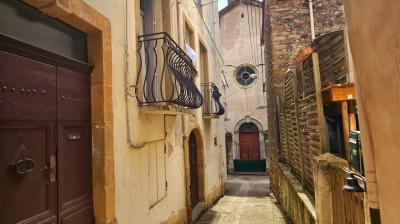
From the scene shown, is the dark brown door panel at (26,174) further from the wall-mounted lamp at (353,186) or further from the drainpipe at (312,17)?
the drainpipe at (312,17)

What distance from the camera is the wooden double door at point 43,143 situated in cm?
227

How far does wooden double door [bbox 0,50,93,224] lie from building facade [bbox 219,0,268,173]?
17.9m

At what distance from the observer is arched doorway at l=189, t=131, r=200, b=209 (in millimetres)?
8430

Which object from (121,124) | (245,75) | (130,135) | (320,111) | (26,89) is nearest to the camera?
(26,89)

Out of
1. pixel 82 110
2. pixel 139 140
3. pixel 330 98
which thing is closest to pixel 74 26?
pixel 82 110

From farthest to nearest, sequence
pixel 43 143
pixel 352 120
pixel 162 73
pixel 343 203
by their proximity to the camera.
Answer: pixel 352 120 < pixel 162 73 < pixel 343 203 < pixel 43 143

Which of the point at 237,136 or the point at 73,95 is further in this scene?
the point at 237,136

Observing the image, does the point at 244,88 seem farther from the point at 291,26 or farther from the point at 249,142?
the point at 291,26

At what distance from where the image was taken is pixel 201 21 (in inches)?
366

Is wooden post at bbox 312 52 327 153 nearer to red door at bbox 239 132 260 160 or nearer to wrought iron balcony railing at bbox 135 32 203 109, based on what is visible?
wrought iron balcony railing at bbox 135 32 203 109

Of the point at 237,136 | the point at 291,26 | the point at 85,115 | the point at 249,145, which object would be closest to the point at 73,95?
the point at 85,115

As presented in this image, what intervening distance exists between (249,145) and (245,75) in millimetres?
5182

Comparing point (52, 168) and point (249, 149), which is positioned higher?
point (52, 168)

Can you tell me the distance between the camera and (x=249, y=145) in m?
21.0
